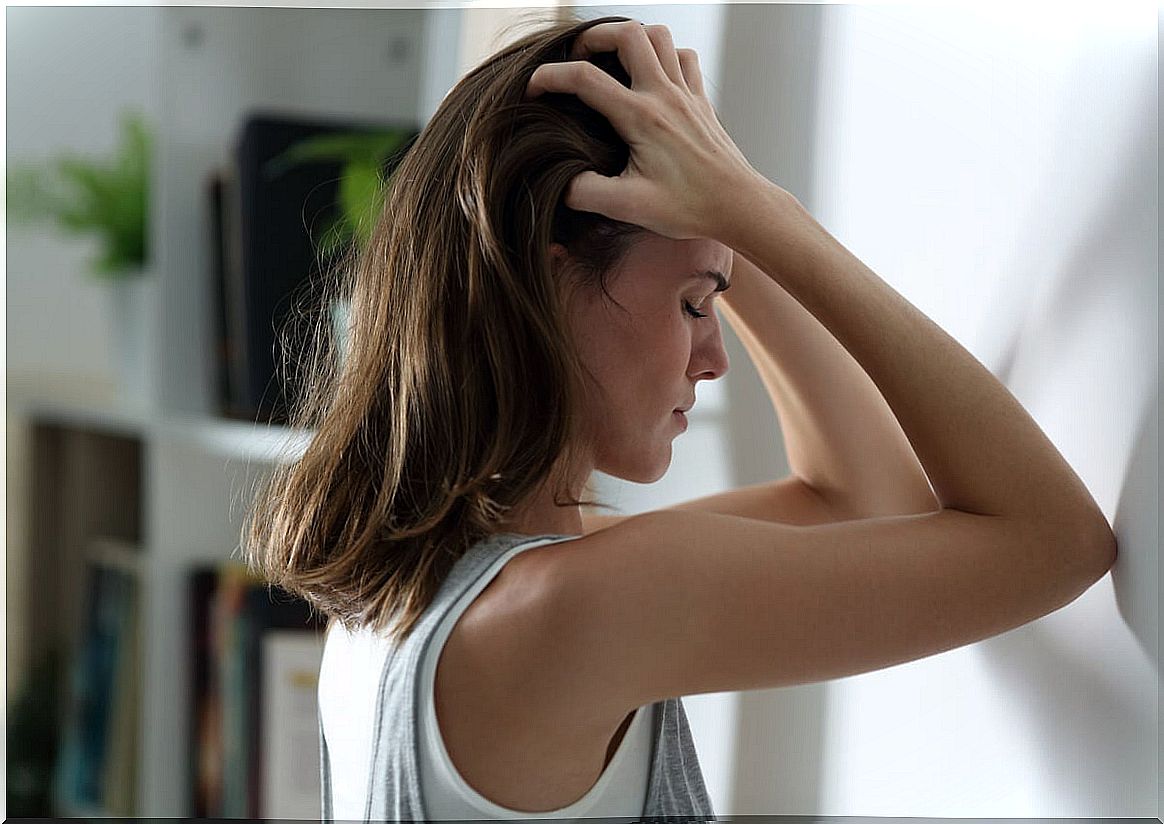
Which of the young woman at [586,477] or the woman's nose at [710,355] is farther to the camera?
the woman's nose at [710,355]

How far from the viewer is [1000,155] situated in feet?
2.24

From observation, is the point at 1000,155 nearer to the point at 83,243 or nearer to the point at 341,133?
the point at 341,133

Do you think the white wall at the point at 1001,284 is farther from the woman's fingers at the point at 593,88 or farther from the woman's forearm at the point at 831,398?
the woman's fingers at the point at 593,88

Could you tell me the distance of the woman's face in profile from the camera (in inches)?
24.3

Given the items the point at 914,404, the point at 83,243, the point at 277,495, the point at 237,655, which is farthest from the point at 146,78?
the point at 914,404

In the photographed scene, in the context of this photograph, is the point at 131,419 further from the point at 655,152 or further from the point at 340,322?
the point at 655,152

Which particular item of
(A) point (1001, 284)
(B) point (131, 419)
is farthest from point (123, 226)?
(A) point (1001, 284)

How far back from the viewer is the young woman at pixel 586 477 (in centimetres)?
55

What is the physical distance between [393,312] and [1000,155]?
14.2 inches

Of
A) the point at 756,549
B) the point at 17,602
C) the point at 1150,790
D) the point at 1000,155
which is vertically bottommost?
the point at 17,602

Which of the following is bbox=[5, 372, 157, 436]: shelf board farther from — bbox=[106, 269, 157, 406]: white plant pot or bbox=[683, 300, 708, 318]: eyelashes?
bbox=[683, 300, 708, 318]: eyelashes

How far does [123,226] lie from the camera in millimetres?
1491

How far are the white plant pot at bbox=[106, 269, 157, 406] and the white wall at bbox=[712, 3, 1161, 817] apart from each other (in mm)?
837

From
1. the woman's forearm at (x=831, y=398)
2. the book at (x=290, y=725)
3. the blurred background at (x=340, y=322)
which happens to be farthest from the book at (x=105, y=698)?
the woman's forearm at (x=831, y=398)
